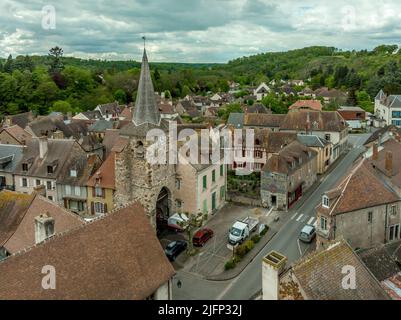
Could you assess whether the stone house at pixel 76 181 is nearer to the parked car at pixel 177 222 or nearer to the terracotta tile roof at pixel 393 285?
the parked car at pixel 177 222

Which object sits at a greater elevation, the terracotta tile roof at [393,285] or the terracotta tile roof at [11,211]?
the terracotta tile roof at [11,211]

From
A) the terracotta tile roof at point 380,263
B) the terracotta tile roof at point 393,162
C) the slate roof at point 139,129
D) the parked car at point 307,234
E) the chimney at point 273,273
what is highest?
the slate roof at point 139,129

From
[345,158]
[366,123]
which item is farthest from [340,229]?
[366,123]

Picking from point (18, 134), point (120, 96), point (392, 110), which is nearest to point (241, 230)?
point (18, 134)

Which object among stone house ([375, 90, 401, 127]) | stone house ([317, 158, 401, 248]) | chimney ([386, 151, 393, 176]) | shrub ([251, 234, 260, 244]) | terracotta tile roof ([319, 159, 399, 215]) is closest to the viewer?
stone house ([317, 158, 401, 248])

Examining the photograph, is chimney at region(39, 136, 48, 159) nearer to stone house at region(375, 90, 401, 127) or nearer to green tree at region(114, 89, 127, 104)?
stone house at region(375, 90, 401, 127)

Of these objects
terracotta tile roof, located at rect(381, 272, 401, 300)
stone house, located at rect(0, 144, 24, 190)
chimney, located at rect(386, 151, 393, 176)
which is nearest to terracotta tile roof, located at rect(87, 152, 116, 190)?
stone house, located at rect(0, 144, 24, 190)

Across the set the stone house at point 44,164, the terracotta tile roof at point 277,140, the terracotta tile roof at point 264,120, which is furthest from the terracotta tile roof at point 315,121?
the stone house at point 44,164
